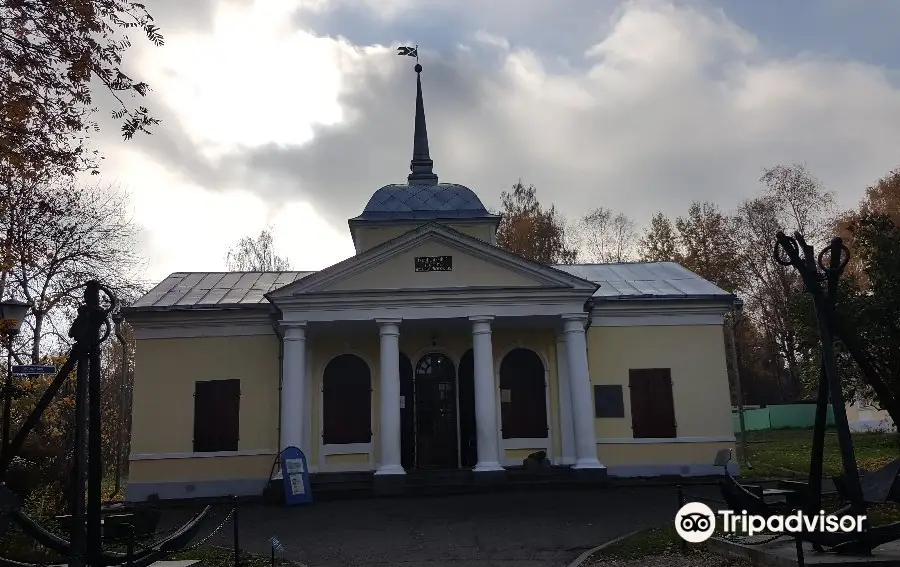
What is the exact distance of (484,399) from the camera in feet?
51.3

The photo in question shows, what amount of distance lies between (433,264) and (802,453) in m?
13.3

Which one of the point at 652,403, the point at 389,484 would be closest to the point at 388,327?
the point at 389,484

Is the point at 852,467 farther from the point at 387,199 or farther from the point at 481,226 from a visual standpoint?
the point at 387,199

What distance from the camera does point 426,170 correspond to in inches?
904

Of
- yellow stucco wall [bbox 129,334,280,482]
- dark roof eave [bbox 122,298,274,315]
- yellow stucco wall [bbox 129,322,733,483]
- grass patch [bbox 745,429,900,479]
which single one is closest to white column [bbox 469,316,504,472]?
yellow stucco wall [bbox 129,322,733,483]

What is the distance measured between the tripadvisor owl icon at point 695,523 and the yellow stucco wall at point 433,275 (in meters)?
7.42

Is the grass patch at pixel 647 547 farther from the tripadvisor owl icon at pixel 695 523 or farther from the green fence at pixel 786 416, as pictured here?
the green fence at pixel 786 416

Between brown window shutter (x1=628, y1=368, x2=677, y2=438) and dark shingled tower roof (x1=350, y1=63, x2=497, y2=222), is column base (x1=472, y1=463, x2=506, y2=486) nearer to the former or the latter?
brown window shutter (x1=628, y1=368, x2=677, y2=438)

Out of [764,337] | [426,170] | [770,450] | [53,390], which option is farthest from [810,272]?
[764,337]

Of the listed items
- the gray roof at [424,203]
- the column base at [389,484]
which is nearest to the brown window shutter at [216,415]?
the column base at [389,484]

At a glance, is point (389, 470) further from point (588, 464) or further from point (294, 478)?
point (588, 464)

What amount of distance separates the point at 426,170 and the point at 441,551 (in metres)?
15.2

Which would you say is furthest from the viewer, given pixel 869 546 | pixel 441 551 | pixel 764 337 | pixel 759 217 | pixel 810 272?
pixel 764 337

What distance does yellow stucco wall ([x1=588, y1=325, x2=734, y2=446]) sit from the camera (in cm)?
1731
